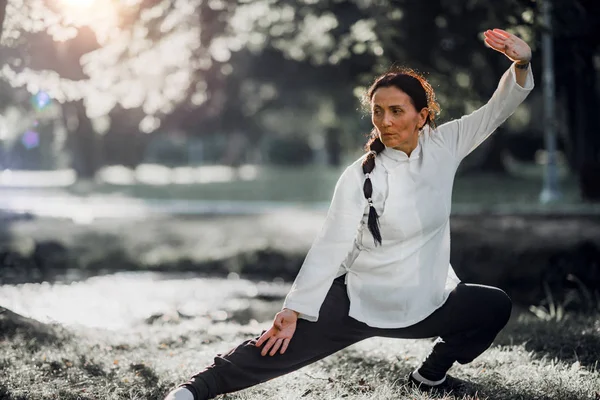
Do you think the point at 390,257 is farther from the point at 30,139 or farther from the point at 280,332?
the point at 30,139

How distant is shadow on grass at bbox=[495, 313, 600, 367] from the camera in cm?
506

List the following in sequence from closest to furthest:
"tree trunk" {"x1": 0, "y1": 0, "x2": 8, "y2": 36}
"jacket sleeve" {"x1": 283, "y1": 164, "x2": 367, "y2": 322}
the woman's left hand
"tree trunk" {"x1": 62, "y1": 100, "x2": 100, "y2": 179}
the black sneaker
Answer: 1. "jacket sleeve" {"x1": 283, "y1": 164, "x2": 367, "y2": 322}
2. the woman's left hand
3. the black sneaker
4. "tree trunk" {"x1": 0, "y1": 0, "x2": 8, "y2": 36}
5. "tree trunk" {"x1": 62, "y1": 100, "x2": 100, "y2": 179}

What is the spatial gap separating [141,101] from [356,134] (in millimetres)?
19926

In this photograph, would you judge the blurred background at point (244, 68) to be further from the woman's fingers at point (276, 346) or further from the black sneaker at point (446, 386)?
the woman's fingers at point (276, 346)

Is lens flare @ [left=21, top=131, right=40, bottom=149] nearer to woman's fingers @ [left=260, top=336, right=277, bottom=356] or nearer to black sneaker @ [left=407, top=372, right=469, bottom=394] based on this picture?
black sneaker @ [left=407, top=372, right=469, bottom=394]

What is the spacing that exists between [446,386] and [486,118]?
143 centimetres

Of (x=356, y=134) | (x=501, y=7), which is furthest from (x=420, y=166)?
(x=356, y=134)

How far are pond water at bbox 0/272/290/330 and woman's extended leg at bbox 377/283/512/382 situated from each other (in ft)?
12.9

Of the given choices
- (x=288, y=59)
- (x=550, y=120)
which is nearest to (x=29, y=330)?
(x=550, y=120)

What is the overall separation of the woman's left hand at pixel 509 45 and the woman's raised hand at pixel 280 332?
63.3 inches

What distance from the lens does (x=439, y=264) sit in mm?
3896

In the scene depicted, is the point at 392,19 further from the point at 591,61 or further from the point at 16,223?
the point at 16,223

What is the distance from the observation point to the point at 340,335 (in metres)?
3.90

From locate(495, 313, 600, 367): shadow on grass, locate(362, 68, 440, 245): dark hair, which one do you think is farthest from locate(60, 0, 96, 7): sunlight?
locate(495, 313, 600, 367): shadow on grass
